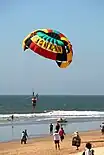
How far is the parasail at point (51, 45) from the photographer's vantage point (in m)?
22.8

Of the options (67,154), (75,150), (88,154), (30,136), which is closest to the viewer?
(88,154)

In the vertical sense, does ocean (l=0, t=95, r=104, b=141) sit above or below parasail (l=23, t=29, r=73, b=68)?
below

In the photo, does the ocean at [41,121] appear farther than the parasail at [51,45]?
Yes

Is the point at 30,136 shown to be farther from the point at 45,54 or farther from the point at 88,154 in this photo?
the point at 88,154

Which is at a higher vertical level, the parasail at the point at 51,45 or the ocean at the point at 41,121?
the parasail at the point at 51,45

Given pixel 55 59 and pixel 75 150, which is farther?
pixel 55 59

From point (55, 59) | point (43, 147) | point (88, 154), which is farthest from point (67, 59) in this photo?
point (88, 154)

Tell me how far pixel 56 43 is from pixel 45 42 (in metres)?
0.65

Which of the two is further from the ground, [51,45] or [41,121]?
[51,45]

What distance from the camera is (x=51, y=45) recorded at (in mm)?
22875

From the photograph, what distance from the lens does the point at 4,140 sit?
2888cm

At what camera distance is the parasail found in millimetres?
22828

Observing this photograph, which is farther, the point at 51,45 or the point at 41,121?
the point at 41,121

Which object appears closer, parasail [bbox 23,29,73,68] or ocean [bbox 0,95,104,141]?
parasail [bbox 23,29,73,68]
